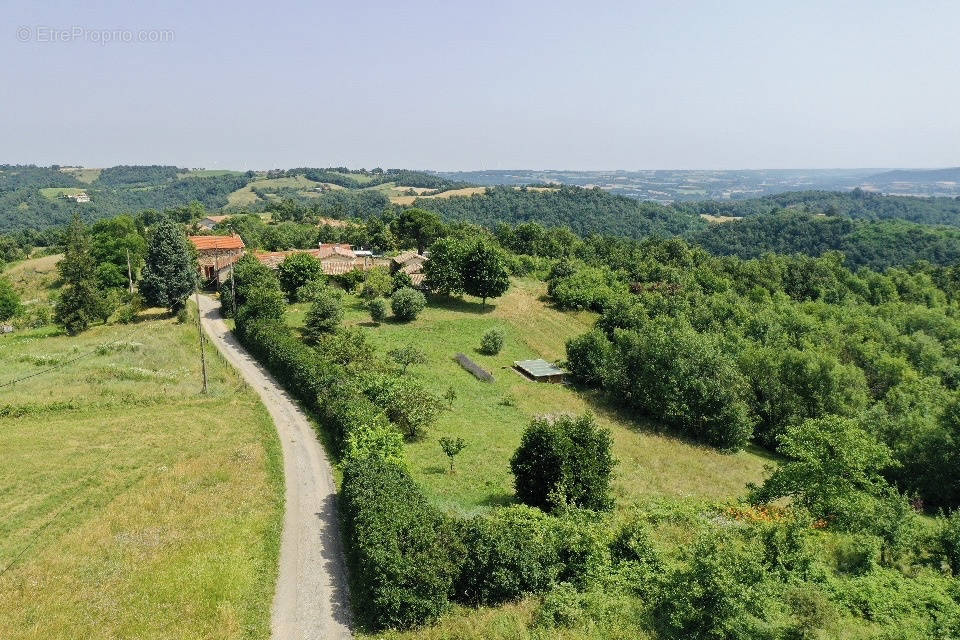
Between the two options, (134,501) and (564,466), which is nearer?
(564,466)

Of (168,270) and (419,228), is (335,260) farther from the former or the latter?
(168,270)

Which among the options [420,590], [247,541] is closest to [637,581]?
[420,590]

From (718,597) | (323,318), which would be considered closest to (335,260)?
(323,318)

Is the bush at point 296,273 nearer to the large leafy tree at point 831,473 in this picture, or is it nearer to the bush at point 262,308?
the bush at point 262,308

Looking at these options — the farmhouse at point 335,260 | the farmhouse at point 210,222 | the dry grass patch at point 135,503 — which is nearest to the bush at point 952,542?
the dry grass patch at point 135,503

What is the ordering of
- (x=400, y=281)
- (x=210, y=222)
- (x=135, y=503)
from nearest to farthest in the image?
(x=135, y=503)
(x=400, y=281)
(x=210, y=222)

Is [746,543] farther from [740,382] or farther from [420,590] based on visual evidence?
[740,382]
